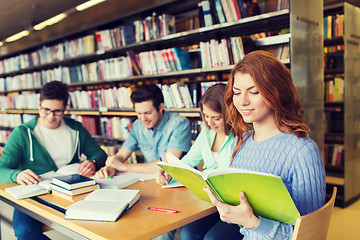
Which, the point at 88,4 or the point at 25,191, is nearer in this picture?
the point at 25,191

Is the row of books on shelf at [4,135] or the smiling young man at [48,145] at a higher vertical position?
the smiling young man at [48,145]

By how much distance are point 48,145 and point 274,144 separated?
1.66 meters

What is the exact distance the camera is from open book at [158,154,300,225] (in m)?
0.92

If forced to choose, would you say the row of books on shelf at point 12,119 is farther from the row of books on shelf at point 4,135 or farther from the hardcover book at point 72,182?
the hardcover book at point 72,182

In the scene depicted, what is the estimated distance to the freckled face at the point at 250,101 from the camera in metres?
1.16

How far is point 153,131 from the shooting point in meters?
2.34

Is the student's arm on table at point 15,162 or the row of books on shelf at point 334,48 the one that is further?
the row of books on shelf at point 334,48

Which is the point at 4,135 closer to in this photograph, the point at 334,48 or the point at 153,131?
the point at 153,131

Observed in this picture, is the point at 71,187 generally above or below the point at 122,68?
below

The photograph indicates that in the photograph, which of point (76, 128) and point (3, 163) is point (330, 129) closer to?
point (76, 128)

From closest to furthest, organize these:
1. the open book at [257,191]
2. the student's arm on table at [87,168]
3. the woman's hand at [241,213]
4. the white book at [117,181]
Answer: the open book at [257,191]
the woman's hand at [241,213]
the white book at [117,181]
the student's arm on table at [87,168]

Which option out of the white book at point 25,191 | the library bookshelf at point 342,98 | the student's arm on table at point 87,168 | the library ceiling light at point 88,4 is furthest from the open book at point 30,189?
the library bookshelf at point 342,98

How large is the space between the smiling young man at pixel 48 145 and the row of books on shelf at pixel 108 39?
1750 millimetres

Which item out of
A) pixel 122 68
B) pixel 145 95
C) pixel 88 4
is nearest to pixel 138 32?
pixel 122 68
